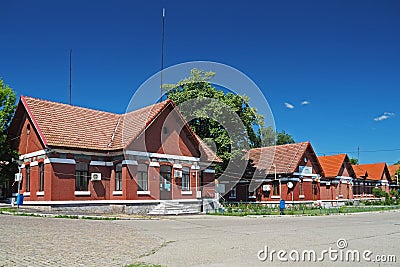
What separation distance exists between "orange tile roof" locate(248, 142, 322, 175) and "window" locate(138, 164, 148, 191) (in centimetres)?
1834

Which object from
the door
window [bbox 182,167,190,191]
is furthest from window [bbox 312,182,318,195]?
the door

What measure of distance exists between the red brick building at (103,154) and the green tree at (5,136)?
0.71 metres

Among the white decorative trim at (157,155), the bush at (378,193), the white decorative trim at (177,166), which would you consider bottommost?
the bush at (378,193)

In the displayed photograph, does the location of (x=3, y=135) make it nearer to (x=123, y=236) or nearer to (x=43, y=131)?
(x=43, y=131)

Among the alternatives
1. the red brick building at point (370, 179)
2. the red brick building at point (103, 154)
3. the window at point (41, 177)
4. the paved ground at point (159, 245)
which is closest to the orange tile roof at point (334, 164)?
the red brick building at point (370, 179)

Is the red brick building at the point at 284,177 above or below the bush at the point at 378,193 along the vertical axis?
above

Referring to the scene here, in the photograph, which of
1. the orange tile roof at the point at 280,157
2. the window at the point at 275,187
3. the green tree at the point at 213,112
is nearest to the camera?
the green tree at the point at 213,112

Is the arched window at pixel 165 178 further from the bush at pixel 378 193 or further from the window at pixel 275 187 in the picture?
the bush at pixel 378 193

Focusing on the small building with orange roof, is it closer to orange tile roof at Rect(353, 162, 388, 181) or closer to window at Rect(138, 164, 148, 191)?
window at Rect(138, 164, 148, 191)

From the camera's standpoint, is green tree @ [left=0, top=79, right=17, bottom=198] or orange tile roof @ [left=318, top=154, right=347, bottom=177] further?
orange tile roof @ [left=318, top=154, right=347, bottom=177]

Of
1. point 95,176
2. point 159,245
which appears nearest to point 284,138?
point 95,176

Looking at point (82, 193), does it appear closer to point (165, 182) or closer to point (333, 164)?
point (165, 182)

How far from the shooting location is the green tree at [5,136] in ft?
101

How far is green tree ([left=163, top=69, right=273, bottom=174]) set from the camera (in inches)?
1518
